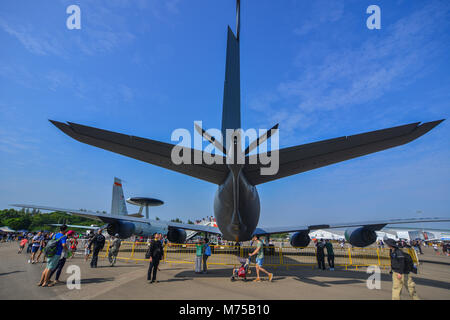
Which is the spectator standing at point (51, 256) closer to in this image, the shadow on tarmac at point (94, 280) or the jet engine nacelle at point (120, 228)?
the shadow on tarmac at point (94, 280)

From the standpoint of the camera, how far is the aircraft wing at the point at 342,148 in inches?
178

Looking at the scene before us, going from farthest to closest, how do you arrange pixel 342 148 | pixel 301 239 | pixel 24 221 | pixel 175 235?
pixel 24 221, pixel 175 235, pixel 301 239, pixel 342 148

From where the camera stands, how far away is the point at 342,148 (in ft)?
17.0

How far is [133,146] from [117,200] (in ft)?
105

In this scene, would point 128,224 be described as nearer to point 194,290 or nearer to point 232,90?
point 194,290

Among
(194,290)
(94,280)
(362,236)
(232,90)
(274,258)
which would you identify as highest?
(232,90)

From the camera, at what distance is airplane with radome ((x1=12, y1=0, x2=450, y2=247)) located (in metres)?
4.75

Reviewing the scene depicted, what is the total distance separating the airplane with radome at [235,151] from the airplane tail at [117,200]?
29519 millimetres

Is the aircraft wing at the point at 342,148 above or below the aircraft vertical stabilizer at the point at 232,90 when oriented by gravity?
below

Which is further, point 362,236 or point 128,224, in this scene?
point 128,224

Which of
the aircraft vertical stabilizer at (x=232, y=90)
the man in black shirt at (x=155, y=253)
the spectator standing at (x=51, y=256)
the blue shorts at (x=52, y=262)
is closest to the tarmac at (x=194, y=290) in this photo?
the spectator standing at (x=51, y=256)

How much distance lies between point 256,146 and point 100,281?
7.68m

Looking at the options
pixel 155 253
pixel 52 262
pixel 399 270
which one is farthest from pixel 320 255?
pixel 52 262
